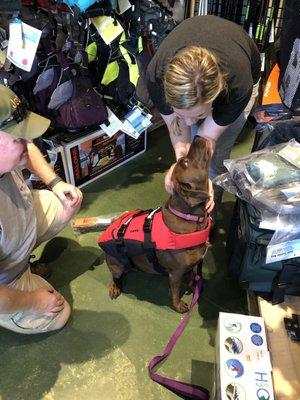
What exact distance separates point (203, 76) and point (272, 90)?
889 mm

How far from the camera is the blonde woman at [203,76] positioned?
121 cm

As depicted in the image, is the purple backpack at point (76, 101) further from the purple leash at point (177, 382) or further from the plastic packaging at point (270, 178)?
the purple leash at point (177, 382)

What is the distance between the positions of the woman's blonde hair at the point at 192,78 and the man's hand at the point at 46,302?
0.93 m

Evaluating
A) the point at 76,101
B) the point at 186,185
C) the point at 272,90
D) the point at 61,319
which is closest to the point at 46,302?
the point at 61,319

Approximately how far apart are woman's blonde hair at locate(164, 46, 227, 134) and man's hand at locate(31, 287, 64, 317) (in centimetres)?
93

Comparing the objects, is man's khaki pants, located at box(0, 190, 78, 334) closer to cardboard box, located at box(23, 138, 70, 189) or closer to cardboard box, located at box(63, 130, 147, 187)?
cardboard box, located at box(23, 138, 70, 189)

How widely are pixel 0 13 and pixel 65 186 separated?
35.9 inches

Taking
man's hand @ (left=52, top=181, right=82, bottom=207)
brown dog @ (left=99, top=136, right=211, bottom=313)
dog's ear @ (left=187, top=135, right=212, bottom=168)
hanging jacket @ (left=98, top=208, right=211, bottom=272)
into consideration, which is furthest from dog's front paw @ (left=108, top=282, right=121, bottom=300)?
dog's ear @ (left=187, top=135, right=212, bottom=168)

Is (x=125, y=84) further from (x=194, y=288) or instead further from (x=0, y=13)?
(x=194, y=288)

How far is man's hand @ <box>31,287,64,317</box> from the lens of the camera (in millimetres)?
1432

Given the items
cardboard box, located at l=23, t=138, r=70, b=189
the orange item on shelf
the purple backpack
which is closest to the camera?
the orange item on shelf

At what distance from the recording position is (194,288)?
182cm

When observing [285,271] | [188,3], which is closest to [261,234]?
[285,271]

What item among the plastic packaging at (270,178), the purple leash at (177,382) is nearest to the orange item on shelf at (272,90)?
the plastic packaging at (270,178)
